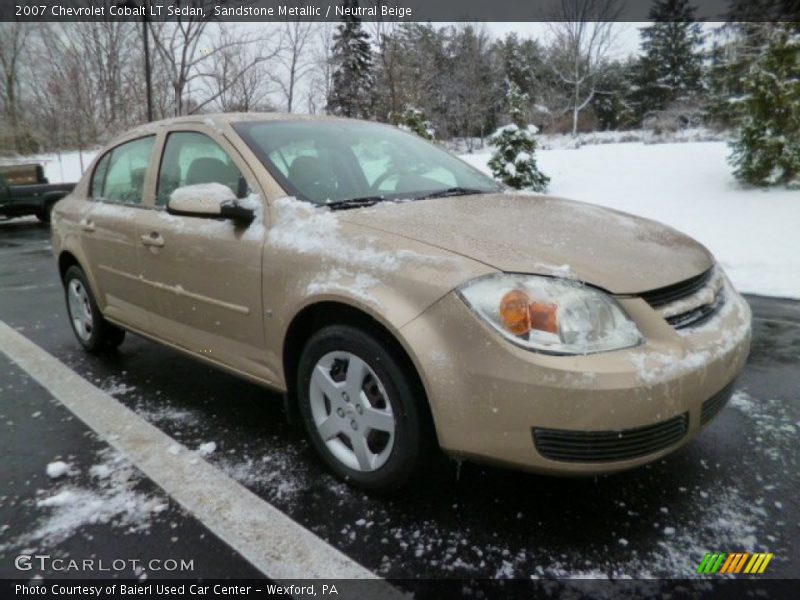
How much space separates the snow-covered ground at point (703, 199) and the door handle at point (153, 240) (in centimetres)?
505

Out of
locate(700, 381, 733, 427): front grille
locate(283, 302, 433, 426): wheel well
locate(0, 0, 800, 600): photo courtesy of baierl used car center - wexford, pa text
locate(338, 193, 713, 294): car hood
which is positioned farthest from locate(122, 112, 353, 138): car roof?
locate(700, 381, 733, 427): front grille

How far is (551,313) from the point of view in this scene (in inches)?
75.9

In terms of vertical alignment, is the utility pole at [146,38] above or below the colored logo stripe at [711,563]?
above

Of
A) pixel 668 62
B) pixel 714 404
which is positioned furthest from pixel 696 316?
pixel 668 62

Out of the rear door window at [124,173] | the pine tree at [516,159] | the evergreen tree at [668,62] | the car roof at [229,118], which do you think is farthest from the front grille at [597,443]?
the evergreen tree at [668,62]

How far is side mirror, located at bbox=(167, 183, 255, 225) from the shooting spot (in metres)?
2.62

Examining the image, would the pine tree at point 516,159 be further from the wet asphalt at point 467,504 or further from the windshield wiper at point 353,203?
the windshield wiper at point 353,203

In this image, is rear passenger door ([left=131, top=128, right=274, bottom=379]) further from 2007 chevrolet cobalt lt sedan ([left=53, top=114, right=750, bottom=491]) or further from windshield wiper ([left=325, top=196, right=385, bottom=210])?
windshield wiper ([left=325, top=196, right=385, bottom=210])

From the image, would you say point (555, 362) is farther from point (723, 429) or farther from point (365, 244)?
point (723, 429)

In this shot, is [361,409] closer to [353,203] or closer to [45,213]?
[353,203]

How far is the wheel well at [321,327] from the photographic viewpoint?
84.4 inches

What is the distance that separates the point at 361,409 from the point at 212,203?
114cm

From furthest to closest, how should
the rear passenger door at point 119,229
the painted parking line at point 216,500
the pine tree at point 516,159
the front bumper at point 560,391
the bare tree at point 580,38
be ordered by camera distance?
the bare tree at point 580,38 → the pine tree at point 516,159 → the rear passenger door at point 119,229 → the painted parking line at point 216,500 → the front bumper at point 560,391

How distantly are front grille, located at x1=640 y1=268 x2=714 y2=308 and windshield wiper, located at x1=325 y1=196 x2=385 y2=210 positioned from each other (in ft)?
4.03
